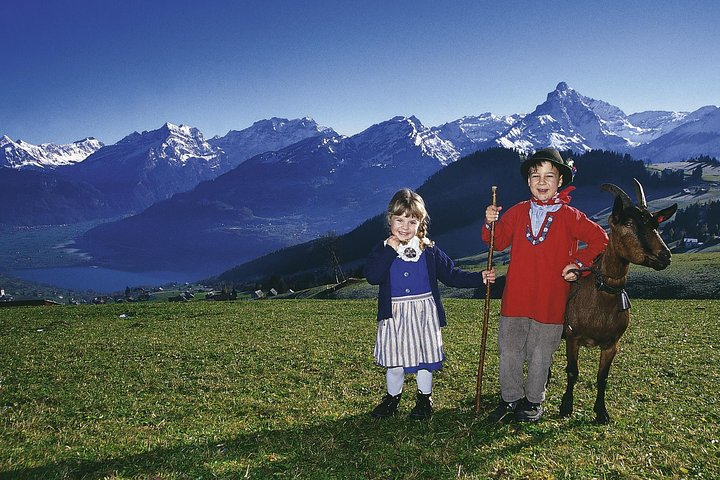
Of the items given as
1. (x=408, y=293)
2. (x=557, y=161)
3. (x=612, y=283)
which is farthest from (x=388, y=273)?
(x=612, y=283)

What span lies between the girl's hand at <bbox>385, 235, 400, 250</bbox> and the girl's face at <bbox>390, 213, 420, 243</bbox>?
0.07m

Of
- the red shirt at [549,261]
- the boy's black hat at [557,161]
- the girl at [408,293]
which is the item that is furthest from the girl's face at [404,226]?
the boy's black hat at [557,161]

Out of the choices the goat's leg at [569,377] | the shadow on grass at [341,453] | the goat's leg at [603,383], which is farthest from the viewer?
the goat's leg at [569,377]

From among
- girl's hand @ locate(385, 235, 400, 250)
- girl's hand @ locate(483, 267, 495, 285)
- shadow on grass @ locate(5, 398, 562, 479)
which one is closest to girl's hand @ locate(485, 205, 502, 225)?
girl's hand @ locate(483, 267, 495, 285)

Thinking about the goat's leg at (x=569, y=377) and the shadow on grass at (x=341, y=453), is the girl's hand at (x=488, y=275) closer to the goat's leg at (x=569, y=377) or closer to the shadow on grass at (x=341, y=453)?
the goat's leg at (x=569, y=377)

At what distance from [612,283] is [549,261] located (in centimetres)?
110

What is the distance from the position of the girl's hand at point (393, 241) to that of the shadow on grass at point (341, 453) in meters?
3.26

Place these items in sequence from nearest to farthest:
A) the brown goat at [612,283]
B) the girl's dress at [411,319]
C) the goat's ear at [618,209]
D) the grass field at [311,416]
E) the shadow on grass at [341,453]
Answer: the shadow on grass at [341,453] → the grass field at [311,416] → the brown goat at [612,283] → the goat's ear at [618,209] → the girl's dress at [411,319]

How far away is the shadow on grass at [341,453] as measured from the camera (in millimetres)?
6301

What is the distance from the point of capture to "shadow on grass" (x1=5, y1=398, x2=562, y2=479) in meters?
6.30

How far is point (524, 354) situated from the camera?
8.39 meters

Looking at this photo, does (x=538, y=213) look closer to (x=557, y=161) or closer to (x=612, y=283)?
(x=557, y=161)

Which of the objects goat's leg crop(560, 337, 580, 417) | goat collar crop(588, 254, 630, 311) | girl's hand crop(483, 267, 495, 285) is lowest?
goat's leg crop(560, 337, 580, 417)

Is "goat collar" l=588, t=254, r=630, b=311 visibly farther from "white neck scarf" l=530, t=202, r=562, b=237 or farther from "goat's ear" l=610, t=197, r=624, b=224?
"white neck scarf" l=530, t=202, r=562, b=237
